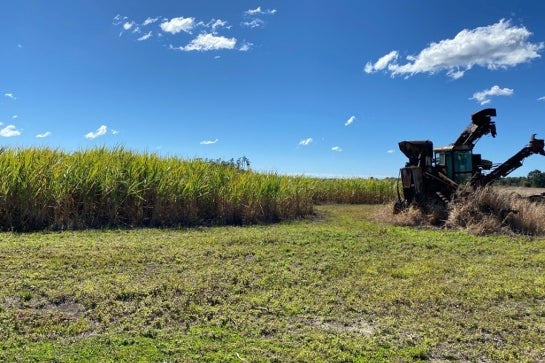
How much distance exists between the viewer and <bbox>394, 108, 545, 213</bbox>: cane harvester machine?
12523 millimetres

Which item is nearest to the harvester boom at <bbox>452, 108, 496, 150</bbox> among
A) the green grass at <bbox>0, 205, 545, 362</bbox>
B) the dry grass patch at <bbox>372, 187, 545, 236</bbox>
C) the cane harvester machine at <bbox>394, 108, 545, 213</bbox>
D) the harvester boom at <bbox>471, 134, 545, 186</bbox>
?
the cane harvester machine at <bbox>394, 108, 545, 213</bbox>

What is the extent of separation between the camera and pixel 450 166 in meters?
13.5

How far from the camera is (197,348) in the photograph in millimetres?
3156

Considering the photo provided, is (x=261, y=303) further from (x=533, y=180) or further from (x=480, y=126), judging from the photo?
(x=533, y=180)

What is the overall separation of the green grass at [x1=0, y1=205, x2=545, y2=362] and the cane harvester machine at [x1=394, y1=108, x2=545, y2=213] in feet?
17.9

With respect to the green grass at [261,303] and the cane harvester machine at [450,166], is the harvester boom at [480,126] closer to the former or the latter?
the cane harvester machine at [450,166]

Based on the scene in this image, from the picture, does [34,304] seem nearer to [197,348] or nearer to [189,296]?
[189,296]

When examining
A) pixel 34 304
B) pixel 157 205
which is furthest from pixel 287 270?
pixel 157 205

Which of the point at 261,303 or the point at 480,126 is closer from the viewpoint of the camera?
the point at 261,303

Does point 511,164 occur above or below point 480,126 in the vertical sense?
below

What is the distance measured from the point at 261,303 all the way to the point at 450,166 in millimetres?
11044

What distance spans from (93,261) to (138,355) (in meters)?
2.80

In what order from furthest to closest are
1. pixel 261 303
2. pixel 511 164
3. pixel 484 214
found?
pixel 511 164 → pixel 484 214 → pixel 261 303

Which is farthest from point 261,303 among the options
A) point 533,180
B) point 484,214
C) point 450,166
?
point 533,180
